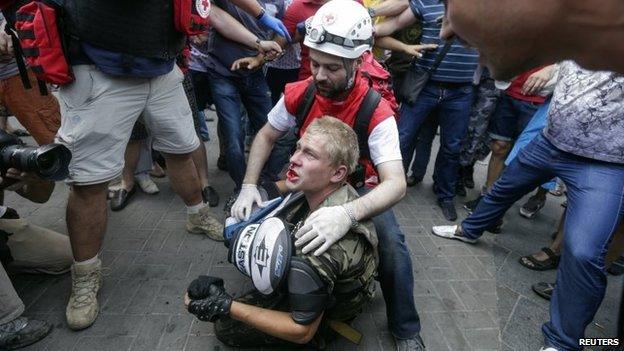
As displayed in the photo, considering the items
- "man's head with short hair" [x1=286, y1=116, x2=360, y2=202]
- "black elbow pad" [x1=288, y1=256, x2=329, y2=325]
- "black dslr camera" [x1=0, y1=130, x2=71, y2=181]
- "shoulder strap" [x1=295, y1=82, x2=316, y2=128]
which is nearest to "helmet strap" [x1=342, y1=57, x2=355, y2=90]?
"shoulder strap" [x1=295, y1=82, x2=316, y2=128]

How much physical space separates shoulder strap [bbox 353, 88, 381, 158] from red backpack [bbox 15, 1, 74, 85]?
5.33 ft

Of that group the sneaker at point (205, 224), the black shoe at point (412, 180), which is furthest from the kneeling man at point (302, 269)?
the black shoe at point (412, 180)

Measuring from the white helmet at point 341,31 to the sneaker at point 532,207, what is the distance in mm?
3061

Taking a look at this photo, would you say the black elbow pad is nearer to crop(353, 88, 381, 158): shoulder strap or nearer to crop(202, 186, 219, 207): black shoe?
crop(353, 88, 381, 158): shoulder strap

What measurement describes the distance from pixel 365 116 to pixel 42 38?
68.8 inches

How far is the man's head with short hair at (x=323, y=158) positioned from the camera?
1.95m

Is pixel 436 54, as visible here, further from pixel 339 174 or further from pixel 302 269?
pixel 302 269

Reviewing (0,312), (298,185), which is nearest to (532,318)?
(298,185)

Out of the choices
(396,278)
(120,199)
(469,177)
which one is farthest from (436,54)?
(120,199)

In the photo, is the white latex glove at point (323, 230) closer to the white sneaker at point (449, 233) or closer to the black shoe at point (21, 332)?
the black shoe at point (21, 332)

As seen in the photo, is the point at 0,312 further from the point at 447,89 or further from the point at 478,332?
the point at 447,89

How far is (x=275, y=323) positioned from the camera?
1.75 metres

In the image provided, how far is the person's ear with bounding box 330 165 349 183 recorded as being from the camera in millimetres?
2008

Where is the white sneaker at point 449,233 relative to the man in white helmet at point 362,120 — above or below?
below
